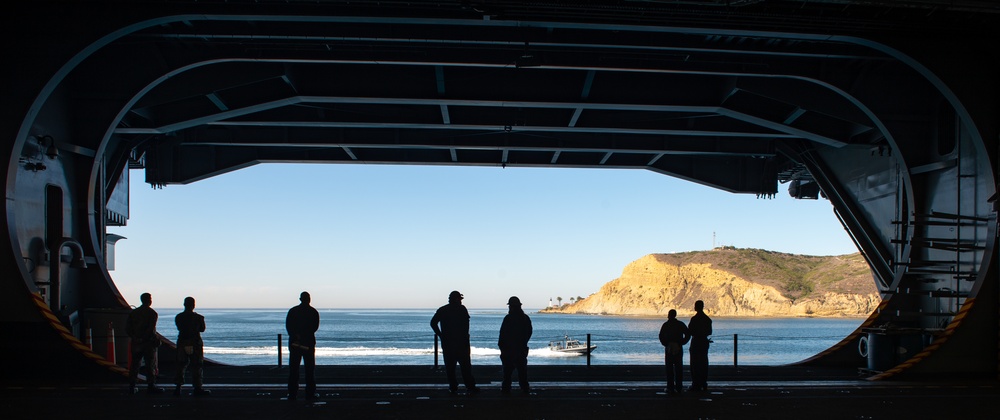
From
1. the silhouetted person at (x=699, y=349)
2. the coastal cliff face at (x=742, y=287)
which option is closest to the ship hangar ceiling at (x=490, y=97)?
the silhouetted person at (x=699, y=349)

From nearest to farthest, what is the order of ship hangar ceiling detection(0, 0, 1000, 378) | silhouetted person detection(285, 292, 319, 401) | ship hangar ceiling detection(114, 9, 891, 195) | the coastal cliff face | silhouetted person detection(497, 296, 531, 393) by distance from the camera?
silhouetted person detection(285, 292, 319, 401), silhouetted person detection(497, 296, 531, 393), ship hangar ceiling detection(0, 0, 1000, 378), ship hangar ceiling detection(114, 9, 891, 195), the coastal cliff face

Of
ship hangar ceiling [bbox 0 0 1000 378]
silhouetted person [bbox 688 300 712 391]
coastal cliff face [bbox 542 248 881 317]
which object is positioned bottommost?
coastal cliff face [bbox 542 248 881 317]

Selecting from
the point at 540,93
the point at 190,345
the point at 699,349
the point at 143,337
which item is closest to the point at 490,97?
the point at 540,93

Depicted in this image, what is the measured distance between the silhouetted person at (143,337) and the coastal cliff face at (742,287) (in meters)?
168

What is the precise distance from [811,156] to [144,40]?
19.4 meters

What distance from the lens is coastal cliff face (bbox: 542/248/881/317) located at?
182875 mm

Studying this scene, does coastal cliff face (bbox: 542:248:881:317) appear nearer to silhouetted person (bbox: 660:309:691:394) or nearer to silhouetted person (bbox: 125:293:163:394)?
silhouetted person (bbox: 660:309:691:394)

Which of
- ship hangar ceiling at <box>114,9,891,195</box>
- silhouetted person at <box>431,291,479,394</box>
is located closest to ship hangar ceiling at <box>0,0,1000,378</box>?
ship hangar ceiling at <box>114,9,891,195</box>

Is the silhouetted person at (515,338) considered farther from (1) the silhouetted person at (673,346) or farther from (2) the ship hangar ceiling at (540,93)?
(2) the ship hangar ceiling at (540,93)

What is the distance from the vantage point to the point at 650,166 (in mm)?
30219

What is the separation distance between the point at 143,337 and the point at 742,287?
592 ft

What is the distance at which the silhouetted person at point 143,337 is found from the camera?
15.4 metres

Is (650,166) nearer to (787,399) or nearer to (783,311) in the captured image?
(787,399)

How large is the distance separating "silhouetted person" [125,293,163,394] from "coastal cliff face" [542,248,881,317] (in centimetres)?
16773
